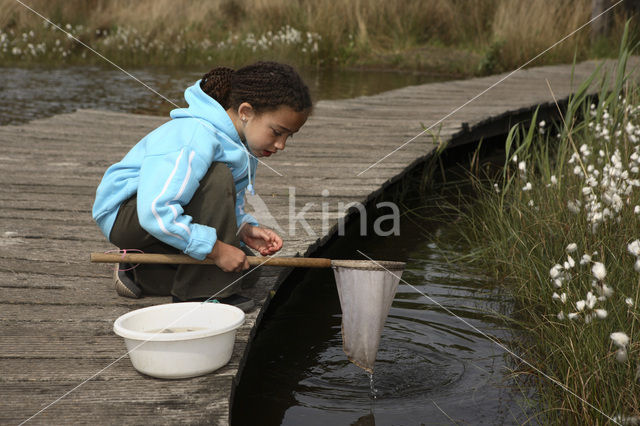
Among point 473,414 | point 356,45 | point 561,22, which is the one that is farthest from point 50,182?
point 561,22

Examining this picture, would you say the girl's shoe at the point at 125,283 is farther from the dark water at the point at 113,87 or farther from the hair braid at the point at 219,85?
the dark water at the point at 113,87

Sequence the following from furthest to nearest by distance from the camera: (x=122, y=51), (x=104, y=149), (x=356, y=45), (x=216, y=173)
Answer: (x=356, y=45)
(x=122, y=51)
(x=104, y=149)
(x=216, y=173)

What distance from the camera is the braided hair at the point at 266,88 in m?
3.01

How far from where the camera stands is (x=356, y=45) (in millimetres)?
13906

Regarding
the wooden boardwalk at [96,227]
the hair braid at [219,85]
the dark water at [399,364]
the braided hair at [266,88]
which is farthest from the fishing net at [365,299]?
the hair braid at [219,85]

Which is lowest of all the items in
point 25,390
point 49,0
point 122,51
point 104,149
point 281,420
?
point 281,420

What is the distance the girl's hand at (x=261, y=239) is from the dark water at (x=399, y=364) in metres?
0.58

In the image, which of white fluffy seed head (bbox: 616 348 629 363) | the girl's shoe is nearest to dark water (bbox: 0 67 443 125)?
the girl's shoe

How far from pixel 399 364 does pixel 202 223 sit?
1104 mm

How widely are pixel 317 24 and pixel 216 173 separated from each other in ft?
36.3

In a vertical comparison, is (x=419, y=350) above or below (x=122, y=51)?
below

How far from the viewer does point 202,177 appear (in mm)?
2885

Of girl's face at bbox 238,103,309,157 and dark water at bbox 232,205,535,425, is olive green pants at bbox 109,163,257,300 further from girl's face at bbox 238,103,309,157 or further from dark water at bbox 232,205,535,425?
dark water at bbox 232,205,535,425

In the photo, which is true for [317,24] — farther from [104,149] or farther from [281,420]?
[281,420]
